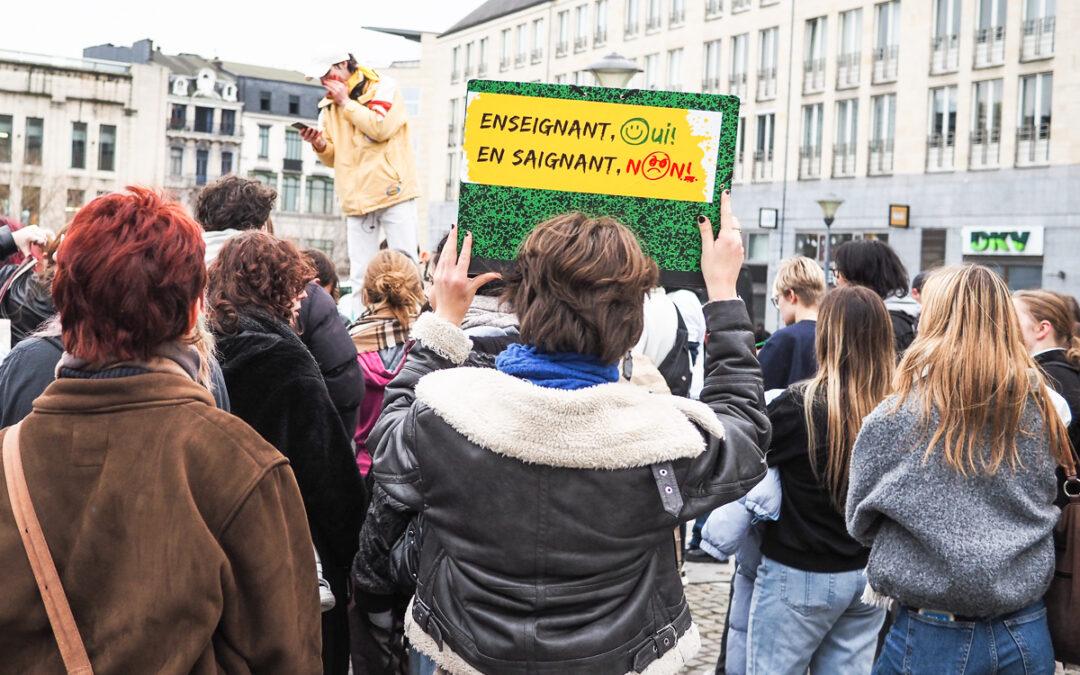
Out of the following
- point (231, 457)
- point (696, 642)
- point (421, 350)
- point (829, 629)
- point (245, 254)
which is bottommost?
point (829, 629)

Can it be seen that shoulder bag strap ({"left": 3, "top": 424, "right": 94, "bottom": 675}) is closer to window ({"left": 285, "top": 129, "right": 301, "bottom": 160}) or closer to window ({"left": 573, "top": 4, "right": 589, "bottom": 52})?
window ({"left": 573, "top": 4, "right": 589, "bottom": 52})

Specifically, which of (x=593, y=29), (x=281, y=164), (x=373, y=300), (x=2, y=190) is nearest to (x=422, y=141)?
(x=593, y=29)

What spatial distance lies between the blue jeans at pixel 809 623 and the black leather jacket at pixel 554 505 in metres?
1.70

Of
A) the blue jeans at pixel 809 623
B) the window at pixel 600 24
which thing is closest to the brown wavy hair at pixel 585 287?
the blue jeans at pixel 809 623

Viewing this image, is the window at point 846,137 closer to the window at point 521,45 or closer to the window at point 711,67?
the window at point 711,67

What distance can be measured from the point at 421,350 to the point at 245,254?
3.42 ft

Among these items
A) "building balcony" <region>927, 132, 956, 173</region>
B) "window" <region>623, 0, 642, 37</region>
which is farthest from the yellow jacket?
"window" <region>623, 0, 642, 37</region>

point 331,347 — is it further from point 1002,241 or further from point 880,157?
point 880,157

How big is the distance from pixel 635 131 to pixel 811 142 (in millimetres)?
43119

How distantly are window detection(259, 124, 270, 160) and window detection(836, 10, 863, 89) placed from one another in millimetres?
59390

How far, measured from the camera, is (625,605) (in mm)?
2848

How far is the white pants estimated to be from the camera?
26.5 ft

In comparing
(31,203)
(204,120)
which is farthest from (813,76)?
(204,120)

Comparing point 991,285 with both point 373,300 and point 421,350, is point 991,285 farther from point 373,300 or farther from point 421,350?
point 373,300
